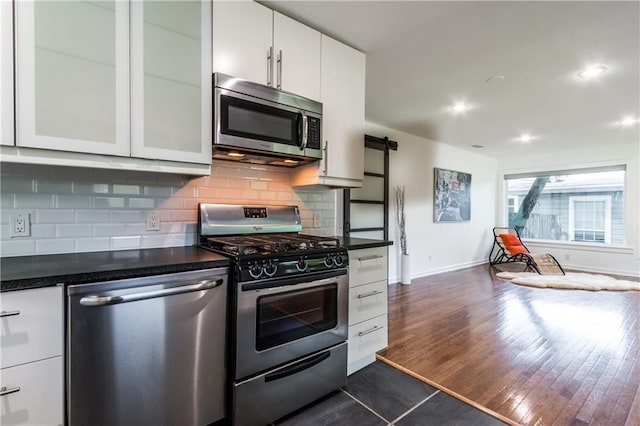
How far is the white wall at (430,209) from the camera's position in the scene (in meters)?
4.80

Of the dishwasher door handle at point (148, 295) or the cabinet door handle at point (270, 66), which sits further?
the cabinet door handle at point (270, 66)

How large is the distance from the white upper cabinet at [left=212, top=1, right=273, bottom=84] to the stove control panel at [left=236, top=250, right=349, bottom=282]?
1.14m

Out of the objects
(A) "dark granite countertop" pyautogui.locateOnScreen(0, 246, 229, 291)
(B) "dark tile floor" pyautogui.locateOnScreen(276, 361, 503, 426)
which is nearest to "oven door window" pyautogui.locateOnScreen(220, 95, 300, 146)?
(A) "dark granite countertop" pyautogui.locateOnScreen(0, 246, 229, 291)

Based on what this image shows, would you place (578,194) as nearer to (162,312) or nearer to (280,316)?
(280,316)

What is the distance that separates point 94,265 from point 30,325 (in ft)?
0.93

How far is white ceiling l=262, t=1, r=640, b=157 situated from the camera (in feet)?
6.38

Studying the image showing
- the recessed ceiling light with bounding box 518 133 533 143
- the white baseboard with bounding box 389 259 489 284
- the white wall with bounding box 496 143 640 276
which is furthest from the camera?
the white wall with bounding box 496 143 640 276

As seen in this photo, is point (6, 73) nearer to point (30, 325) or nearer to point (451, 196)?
point (30, 325)

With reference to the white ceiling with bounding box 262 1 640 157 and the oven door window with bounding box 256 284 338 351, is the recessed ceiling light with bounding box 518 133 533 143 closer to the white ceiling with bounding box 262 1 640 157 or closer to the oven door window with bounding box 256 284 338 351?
the white ceiling with bounding box 262 1 640 157

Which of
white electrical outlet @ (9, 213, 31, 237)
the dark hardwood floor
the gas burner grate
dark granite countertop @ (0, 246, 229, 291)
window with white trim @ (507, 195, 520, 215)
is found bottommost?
the dark hardwood floor

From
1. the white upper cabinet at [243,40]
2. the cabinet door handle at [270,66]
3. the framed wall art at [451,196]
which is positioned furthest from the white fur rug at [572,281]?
the white upper cabinet at [243,40]

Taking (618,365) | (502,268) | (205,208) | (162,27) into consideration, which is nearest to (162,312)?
(205,208)

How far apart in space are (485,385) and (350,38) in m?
2.66

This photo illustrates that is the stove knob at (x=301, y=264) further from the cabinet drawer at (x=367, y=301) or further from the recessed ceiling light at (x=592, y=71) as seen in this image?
the recessed ceiling light at (x=592, y=71)
